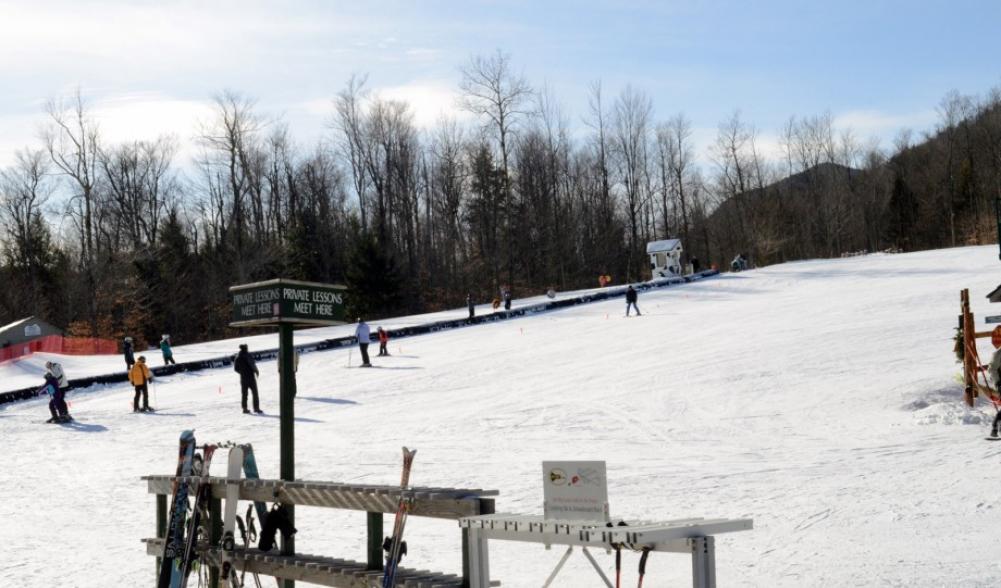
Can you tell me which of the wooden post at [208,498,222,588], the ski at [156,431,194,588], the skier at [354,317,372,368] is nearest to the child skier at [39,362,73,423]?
the skier at [354,317,372,368]

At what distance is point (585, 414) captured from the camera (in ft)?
66.8

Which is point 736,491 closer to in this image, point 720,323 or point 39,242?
point 720,323

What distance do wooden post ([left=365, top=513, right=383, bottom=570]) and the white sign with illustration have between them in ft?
5.96

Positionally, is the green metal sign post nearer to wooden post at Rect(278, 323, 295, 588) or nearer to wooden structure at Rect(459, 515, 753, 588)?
wooden post at Rect(278, 323, 295, 588)

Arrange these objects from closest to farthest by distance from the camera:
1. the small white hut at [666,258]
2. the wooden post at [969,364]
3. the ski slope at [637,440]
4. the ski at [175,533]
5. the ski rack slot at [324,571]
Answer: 1. the ski rack slot at [324,571]
2. the ski at [175,533]
3. the ski slope at [637,440]
4. the wooden post at [969,364]
5. the small white hut at [666,258]

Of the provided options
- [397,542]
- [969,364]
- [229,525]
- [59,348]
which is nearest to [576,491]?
[397,542]

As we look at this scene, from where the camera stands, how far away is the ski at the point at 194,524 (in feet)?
26.0

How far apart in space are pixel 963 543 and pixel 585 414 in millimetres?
11640

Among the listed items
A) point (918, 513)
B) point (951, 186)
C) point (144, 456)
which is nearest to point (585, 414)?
point (144, 456)

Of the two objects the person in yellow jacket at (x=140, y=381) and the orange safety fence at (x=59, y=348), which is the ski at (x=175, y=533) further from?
the orange safety fence at (x=59, y=348)

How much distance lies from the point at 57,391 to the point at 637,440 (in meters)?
15.0

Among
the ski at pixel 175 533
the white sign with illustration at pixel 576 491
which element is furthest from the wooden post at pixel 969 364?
the white sign with illustration at pixel 576 491

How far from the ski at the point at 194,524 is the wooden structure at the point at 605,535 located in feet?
10.5

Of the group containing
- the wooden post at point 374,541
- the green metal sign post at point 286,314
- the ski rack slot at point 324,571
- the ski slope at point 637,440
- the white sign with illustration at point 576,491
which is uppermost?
the green metal sign post at point 286,314
